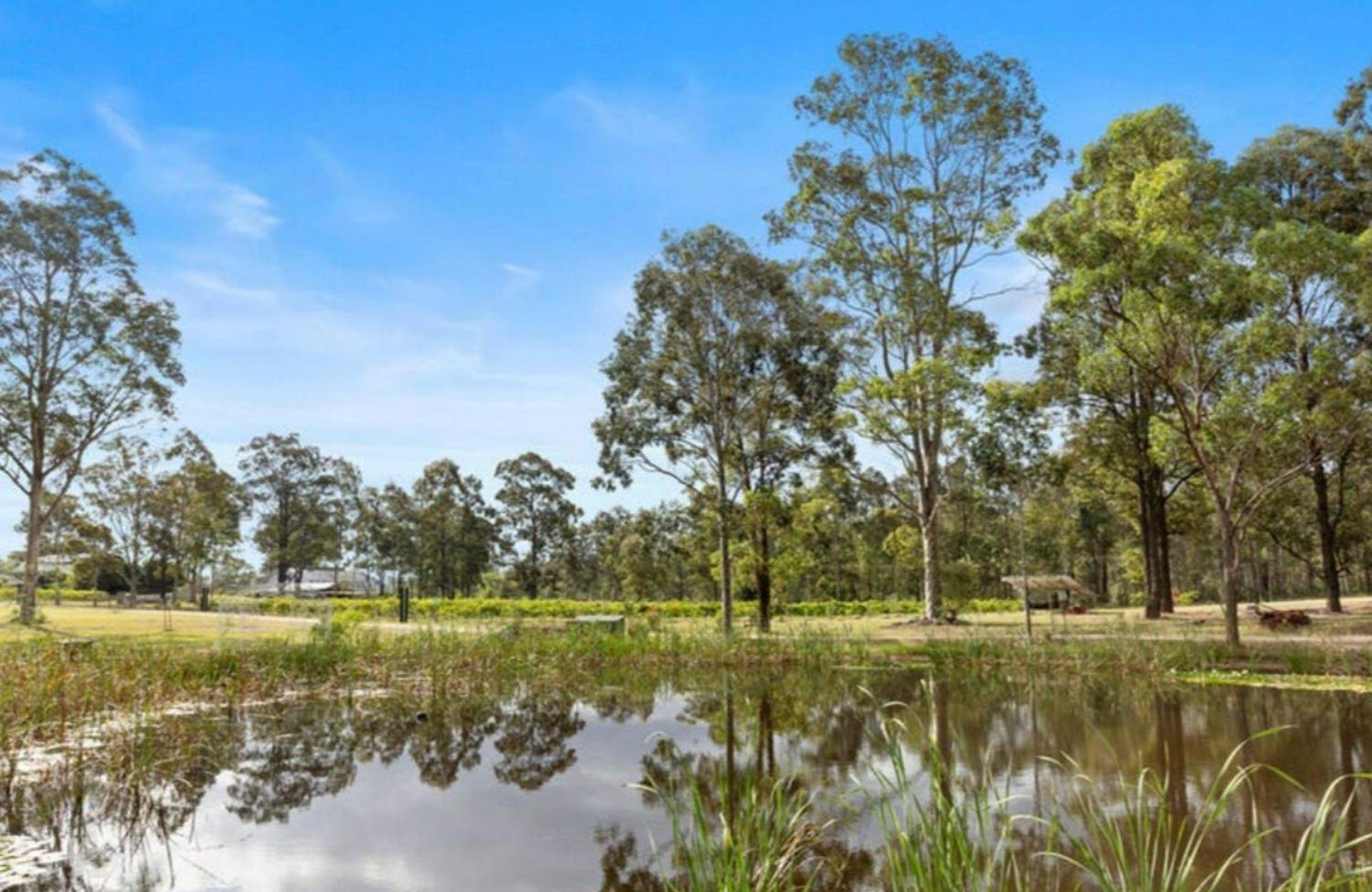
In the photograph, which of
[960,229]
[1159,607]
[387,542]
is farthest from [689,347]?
[387,542]

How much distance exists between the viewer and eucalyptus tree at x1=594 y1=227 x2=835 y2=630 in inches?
1193

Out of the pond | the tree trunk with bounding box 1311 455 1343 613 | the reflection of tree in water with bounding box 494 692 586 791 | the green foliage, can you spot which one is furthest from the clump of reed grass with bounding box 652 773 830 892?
the green foliage

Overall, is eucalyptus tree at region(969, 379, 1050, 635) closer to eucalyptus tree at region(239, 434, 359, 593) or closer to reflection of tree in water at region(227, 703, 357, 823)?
reflection of tree in water at region(227, 703, 357, 823)

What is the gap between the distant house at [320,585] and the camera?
68.9 meters

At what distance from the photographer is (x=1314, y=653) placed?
663 inches

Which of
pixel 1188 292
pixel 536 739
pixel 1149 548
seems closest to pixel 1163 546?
pixel 1149 548

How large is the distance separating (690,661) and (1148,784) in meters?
12.8

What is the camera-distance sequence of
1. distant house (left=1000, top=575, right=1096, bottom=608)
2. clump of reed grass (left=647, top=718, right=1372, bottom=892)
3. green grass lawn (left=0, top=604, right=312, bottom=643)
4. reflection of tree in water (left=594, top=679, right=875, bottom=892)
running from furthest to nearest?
distant house (left=1000, top=575, right=1096, bottom=608) < green grass lawn (left=0, top=604, right=312, bottom=643) < reflection of tree in water (left=594, top=679, right=875, bottom=892) < clump of reed grass (left=647, top=718, right=1372, bottom=892)

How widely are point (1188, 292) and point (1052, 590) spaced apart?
3316 centimetres

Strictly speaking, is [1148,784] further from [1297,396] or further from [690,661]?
[1297,396]

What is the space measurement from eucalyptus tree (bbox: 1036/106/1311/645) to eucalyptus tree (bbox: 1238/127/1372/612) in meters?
0.59

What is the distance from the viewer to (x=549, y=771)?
10.5 meters

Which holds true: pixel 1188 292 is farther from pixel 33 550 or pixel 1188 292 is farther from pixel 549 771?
pixel 33 550

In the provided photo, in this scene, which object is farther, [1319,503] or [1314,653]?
[1319,503]
